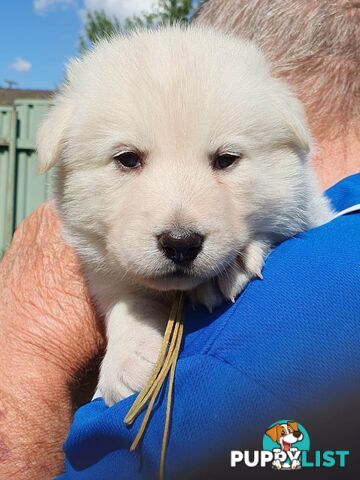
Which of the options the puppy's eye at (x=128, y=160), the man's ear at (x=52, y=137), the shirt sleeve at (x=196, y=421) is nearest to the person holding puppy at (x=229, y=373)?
the shirt sleeve at (x=196, y=421)

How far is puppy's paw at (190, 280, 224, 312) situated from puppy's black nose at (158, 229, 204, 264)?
17cm

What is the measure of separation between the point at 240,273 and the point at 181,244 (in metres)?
0.29

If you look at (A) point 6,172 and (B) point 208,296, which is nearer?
(B) point 208,296

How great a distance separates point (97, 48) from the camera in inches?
116

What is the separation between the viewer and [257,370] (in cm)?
197

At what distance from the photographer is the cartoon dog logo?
6.33 feet

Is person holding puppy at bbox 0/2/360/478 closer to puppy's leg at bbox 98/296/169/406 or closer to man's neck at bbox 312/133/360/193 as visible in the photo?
puppy's leg at bbox 98/296/169/406

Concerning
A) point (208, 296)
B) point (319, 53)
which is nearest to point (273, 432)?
point (208, 296)

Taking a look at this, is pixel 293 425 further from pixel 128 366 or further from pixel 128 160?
pixel 128 160

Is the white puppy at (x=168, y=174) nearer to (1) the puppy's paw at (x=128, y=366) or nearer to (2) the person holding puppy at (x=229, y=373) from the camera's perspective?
(1) the puppy's paw at (x=128, y=366)

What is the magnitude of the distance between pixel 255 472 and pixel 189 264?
0.72 metres

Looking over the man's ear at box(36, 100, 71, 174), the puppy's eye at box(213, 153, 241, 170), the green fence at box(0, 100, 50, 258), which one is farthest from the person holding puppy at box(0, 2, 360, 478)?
the green fence at box(0, 100, 50, 258)

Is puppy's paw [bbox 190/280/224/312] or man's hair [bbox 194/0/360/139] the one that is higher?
man's hair [bbox 194/0/360/139]

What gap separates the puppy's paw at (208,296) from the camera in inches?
90.7
